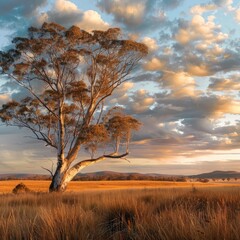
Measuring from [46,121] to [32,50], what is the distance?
5.33 meters

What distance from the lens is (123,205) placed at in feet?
33.2

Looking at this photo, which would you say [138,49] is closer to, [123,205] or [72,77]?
[72,77]

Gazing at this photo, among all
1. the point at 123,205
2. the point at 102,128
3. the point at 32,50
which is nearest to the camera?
the point at 123,205

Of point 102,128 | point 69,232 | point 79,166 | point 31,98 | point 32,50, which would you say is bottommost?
point 69,232

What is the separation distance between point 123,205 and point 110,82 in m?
20.9

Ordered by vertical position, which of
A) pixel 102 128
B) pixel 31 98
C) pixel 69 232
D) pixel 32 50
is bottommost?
pixel 69 232

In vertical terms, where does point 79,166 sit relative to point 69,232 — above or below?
above

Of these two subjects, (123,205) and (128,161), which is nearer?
(123,205)

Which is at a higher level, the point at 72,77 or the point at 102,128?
the point at 72,77

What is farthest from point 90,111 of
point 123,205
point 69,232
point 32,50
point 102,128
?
point 69,232

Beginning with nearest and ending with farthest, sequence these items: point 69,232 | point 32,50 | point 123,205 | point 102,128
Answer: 1. point 69,232
2. point 123,205
3. point 102,128
4. point 32,50

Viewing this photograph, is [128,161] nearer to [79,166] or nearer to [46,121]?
[79,166]

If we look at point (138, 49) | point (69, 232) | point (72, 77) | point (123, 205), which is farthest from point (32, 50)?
point (69, 232)

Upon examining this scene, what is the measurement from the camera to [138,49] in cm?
3064
